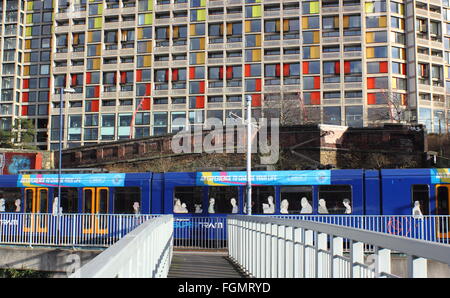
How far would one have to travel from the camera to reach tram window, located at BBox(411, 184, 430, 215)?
68.7ft

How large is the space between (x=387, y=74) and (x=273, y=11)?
18.6 meters

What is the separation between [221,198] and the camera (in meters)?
23.0

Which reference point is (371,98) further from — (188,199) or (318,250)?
(318,250)

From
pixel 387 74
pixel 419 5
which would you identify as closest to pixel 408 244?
pixel 387 74

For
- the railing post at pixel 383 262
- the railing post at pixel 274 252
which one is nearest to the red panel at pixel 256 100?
the railing post at pixel 274 252

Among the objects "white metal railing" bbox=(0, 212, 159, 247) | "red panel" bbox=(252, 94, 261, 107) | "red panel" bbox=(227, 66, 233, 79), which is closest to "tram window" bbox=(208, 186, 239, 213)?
"white metal railing" bbox=(0, 212, 159, 247)

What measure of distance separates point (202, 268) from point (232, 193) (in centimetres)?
956

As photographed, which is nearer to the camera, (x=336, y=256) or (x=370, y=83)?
(x=336, y=256)

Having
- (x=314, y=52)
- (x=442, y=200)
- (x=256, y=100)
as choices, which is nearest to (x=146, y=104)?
(x=256, y=100)

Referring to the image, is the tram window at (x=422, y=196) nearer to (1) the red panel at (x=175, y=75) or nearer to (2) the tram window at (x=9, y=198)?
(2) the tram window at (x=9, y=198)

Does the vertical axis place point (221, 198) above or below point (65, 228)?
above

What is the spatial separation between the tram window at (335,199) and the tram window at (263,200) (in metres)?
2.06

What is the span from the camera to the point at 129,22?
86500 millimetres

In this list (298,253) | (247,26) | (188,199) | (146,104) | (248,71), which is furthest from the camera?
(146,104)
